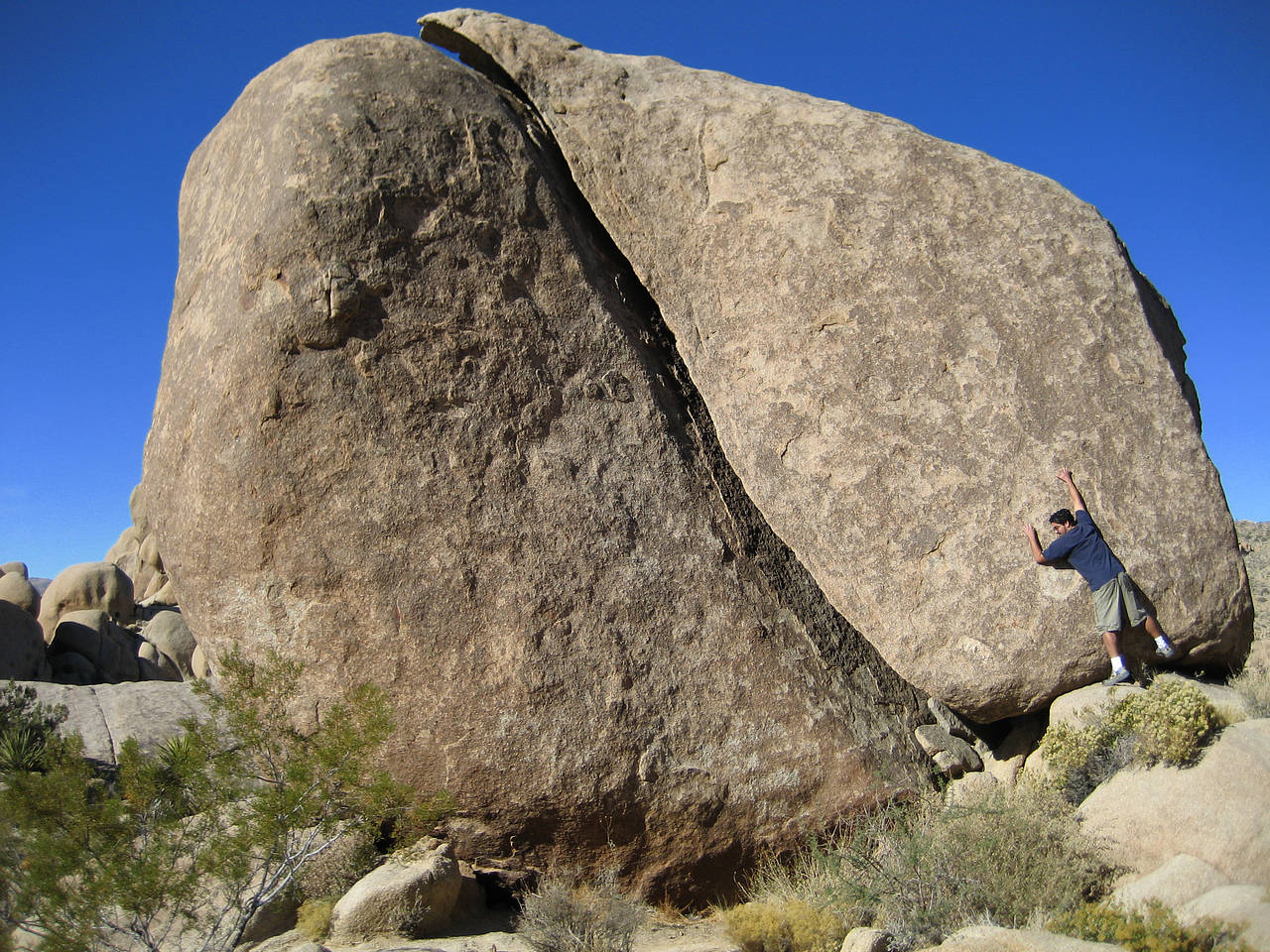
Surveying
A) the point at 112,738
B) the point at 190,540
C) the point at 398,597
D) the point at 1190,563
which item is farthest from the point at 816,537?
the point at 112,738

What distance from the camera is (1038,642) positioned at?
5562 millimetres

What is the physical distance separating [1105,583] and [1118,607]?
→ 0.16m

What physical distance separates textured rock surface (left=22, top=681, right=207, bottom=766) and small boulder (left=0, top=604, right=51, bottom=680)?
661cm

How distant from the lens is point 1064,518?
554 cm

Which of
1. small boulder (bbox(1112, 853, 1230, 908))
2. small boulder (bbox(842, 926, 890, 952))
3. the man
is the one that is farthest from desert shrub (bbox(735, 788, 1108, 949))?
the man

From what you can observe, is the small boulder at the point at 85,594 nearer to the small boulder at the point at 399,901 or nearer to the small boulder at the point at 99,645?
the small boulder at the point at 99,645

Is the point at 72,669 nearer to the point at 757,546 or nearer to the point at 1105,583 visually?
the point at 757,546

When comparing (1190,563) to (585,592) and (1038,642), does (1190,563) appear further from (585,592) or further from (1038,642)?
(585,592)

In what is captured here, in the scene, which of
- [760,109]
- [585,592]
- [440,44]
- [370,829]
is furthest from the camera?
[440,44]

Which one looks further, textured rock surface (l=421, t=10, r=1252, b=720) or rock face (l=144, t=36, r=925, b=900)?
textured rock surface (l=421, t=10, r=1252, b=720)

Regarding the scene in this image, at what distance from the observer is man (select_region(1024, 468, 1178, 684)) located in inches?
215

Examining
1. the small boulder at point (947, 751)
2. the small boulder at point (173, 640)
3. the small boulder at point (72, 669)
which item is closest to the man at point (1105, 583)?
the small boulder at point (947, 751)

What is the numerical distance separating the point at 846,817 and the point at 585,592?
2.10m

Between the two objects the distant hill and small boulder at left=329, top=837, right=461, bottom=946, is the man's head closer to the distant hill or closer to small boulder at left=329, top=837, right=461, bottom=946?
small boulder at left=329, top=837, right=461, bottom=946
